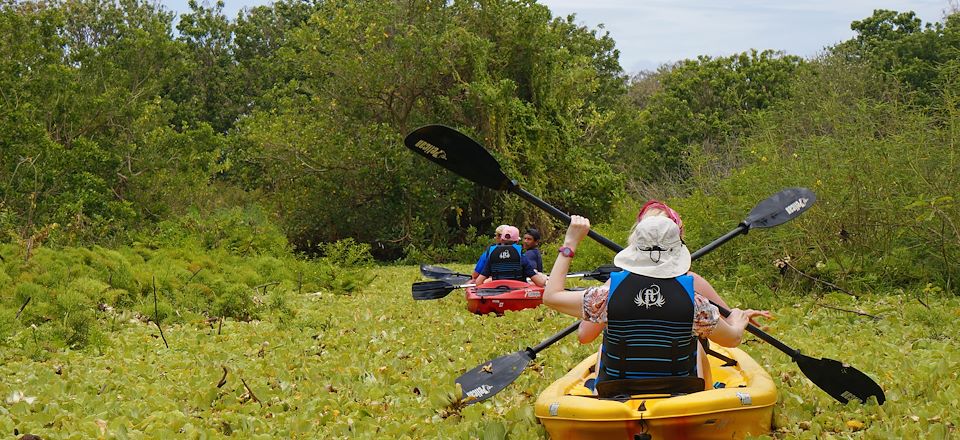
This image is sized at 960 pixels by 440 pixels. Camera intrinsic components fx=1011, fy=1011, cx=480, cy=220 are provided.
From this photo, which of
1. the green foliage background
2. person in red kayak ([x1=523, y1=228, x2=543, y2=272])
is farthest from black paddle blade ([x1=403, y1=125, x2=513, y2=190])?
person in red kayak ([x1=523, y1=228, x2=543, y2=272])

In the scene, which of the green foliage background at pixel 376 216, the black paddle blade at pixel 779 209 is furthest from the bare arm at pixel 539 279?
the black paddle blade at pixel 779 209

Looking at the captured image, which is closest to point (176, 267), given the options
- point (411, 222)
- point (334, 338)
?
point (334, 338)

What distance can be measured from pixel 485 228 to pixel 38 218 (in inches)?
559

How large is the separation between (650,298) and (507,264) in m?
7.66

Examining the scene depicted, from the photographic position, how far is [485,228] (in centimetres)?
2866

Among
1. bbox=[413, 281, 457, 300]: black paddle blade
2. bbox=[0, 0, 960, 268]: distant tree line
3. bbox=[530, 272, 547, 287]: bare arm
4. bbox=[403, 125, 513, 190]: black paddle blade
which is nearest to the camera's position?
bbox=[403, 125, 513, 190]: black paddle blade

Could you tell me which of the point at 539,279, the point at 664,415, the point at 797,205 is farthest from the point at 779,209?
the point at 539,279

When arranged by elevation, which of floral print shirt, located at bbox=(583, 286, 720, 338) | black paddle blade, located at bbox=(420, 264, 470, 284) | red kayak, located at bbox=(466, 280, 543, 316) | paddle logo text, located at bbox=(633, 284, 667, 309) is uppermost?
paddle logo text, located at bbox=(633, 284, 667, 309)

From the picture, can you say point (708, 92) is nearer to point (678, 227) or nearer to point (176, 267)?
point (176, 267)

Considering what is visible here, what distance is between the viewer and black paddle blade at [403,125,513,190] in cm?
661

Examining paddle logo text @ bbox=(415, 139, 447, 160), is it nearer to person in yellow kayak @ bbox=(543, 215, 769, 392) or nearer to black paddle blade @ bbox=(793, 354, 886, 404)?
person in yellow kayak @ bbox=(543, 215, 769, 392)

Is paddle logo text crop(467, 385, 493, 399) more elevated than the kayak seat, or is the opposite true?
the kayak seat

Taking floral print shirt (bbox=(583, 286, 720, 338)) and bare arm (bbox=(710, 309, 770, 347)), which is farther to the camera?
bare arm (bbox=(710, 309, 770, 347))

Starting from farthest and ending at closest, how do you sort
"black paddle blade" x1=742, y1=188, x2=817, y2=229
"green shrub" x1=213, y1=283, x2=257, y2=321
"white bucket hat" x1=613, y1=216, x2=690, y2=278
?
"green shrub" x1=213, y1=283, x2=257, y2=321
"black paddle blade" x1=742, y1=188, x2=817, y2=229
"white bucket hat" x1=613, y1=216, x2=690, y2=278
